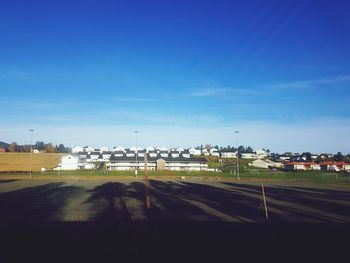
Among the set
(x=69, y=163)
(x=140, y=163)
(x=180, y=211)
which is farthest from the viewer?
(x=140, y=163)

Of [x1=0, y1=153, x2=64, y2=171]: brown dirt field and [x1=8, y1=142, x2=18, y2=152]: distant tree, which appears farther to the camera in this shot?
[x1=8, y1=142, x2=18, y2=152]: distant tree

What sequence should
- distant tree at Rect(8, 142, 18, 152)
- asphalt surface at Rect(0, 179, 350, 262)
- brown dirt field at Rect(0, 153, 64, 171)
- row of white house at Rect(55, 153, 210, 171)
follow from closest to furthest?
asphalt surface at Rect(0, 179, 350, 262)
brown dirt field at Rect(0, 153, 64, 171)
row of white house at Rect(55, 153, 210, 171)
distant tree at Rect(8, 142, 18, 152)

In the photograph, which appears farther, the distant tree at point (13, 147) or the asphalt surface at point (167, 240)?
the distant tree at point (13, 147)

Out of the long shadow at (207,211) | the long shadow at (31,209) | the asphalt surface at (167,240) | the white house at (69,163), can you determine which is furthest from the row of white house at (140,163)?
the asphalt surface at (167,240)

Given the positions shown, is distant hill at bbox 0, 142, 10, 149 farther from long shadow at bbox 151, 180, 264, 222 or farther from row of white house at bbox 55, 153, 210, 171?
long shadow at bbox 151, 180, 264, 222

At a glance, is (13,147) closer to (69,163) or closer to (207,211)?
(69,163)

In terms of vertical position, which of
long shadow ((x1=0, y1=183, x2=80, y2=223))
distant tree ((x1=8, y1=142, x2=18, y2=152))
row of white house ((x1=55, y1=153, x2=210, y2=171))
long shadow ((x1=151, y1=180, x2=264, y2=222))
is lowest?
long shadow ((x1=151, y1=180, x2=264, y2=222))

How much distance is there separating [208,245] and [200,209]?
1061 centimetres

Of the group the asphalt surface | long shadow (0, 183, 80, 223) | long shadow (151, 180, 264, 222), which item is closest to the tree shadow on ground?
long shadow (151, 180, 264, 222)

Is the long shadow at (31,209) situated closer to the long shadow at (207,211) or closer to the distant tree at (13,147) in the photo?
the long shadow at (207,211)

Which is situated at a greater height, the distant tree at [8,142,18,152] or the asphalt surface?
the distant tree at [8,142,18,152]

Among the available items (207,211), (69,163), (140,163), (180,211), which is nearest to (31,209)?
(180,211)

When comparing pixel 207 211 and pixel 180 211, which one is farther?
pixel 207 211

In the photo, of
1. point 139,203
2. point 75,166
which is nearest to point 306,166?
point 75,166
